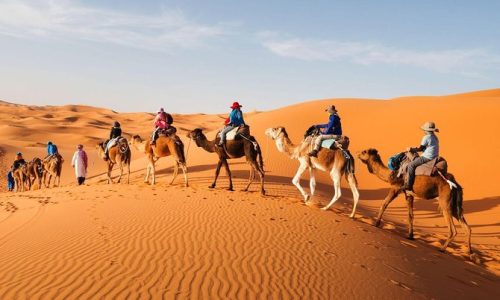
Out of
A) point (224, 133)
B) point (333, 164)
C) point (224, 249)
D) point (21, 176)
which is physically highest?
point (224, 133)

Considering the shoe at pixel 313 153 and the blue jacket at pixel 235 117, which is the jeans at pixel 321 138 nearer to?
the shoe at pixel 313 153

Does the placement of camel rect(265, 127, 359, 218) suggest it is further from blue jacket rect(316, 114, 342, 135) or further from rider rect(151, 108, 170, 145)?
rider rect(151, 108, 170, 145)

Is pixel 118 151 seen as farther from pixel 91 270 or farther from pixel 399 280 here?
pixel 399 280

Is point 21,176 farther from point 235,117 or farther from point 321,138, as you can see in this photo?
point 321,138

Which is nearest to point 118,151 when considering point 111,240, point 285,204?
point 285,204

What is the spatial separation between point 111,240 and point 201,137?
7.73 m

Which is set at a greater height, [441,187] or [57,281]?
[441,187]

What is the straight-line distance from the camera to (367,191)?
65.7ft

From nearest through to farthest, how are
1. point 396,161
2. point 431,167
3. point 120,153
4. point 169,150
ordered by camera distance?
point 431,167
point 396,161
point 169,150
point 120,153

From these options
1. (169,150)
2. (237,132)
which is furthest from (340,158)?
(169,150)

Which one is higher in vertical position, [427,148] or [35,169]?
[427,148]

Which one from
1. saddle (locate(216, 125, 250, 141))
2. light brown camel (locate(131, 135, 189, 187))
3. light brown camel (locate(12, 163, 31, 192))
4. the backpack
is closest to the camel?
the backpack

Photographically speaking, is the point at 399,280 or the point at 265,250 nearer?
the point at 399,280

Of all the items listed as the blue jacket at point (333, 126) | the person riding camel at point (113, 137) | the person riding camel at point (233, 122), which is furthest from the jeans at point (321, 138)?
the person riding camel at point (113, 137)
